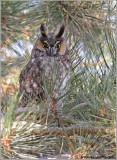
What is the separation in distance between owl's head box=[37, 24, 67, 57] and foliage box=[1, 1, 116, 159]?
70 mm

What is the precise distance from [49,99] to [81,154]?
27cm

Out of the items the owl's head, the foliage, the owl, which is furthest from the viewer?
the owl's head

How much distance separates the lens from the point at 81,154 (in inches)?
41.1

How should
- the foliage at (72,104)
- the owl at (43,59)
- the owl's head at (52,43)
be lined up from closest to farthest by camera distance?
the foliage at (72,104) → the owl at (43,59) → the owl's head at (52,43)

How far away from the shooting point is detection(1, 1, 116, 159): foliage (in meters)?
0.99

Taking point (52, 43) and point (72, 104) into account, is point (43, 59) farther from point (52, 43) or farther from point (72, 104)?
point (72, 104)

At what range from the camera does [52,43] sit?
2.01 m

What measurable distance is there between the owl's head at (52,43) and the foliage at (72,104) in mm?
70

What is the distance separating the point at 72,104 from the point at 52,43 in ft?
2.93

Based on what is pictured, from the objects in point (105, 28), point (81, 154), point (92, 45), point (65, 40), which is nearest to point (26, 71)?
point (65, 40)

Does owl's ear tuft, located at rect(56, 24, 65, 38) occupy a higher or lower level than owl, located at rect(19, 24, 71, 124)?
higher

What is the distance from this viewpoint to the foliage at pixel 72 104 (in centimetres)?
99

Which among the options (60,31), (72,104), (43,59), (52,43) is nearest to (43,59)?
(43,59)

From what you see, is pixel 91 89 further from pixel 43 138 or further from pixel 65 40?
pixel 65 40
